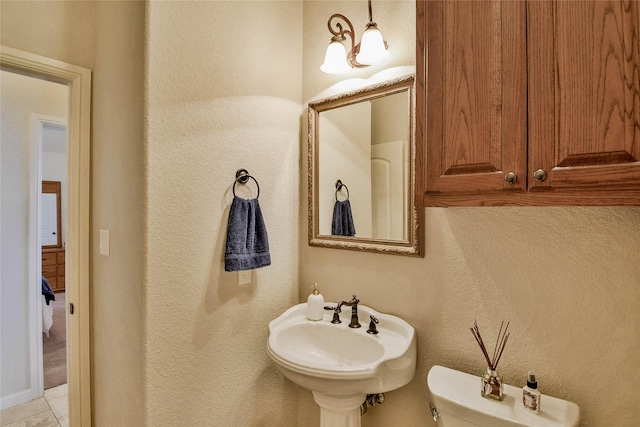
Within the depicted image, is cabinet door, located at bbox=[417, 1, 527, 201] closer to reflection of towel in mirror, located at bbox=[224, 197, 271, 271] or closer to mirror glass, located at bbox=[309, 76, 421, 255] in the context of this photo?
mirror glass, located at bbox=[309, 76, 421, 255]

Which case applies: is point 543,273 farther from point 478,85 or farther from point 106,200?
point 106,200

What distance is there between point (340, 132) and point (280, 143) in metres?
0.33

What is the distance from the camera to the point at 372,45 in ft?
4.47

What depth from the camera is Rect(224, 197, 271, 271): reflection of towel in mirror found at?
1405 millimetres

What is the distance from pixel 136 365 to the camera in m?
1.26

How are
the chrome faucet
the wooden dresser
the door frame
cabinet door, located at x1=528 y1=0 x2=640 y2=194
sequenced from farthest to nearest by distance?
the wooden dresser, the door frame, the chrome faucet, cabinet door, located at x1=528 y1=0 x2=640 y2=194

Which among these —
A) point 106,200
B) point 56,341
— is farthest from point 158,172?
point 56,341

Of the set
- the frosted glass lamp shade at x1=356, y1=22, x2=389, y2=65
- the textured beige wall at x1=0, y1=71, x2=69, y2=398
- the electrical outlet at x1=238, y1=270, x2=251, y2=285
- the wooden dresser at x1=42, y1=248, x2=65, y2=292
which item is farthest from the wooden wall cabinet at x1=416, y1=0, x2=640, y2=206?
the wooden dresser at x1=42, y1=248, x2=65, y2=292

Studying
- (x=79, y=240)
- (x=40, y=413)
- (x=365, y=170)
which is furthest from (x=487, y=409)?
(x=40, y=413)

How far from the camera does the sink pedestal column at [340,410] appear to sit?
129cm

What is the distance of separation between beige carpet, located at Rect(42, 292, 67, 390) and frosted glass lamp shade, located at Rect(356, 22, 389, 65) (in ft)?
11.2

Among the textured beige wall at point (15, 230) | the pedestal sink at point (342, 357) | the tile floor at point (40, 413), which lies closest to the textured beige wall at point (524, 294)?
the pedestal sink at point (342, 357)

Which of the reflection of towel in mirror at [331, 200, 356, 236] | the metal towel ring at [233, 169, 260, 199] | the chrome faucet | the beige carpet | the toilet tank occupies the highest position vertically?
the metal towel ring at [233, 169, 260, 199]

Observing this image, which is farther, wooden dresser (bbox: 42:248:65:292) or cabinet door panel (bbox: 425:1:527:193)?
wooden dresser (bbox: 42:248:65:292)
